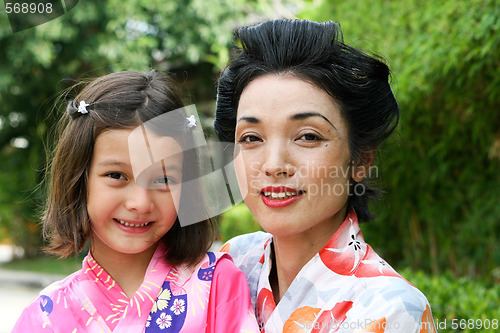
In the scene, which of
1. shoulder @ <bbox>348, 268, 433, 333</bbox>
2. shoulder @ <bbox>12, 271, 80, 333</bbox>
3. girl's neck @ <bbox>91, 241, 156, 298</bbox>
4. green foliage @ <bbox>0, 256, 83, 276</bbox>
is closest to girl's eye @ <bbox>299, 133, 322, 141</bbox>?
shoulder @ <bbox>348, 268, 433, 333</bbox>

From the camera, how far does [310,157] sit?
175cm

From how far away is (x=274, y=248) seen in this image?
2.09m

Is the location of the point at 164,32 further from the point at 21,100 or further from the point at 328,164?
the point at 328,164

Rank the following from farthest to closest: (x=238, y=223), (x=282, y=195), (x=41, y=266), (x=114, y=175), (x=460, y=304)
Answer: (x=41, y=266) → (x=238, y=223) → (x=460, y=304) → (x=114, y=175) → (x=282, y=195)

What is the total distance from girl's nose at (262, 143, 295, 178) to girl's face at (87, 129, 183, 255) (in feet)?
1.23

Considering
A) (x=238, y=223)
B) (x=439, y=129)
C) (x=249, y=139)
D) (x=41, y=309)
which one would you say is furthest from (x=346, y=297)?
(x=238, y=223)

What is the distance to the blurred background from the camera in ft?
9.57

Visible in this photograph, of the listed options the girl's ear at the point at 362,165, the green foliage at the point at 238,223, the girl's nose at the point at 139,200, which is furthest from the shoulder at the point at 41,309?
the green foliage at the point at 238,223

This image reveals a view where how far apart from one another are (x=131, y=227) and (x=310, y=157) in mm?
661

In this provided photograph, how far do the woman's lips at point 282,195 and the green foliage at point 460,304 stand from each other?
1.30m

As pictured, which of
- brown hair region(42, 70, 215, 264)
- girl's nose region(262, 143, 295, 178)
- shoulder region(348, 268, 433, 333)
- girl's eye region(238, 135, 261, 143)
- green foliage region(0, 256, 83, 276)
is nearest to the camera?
shoulder region(348, 268, 433, 333)

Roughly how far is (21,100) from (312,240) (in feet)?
34.1

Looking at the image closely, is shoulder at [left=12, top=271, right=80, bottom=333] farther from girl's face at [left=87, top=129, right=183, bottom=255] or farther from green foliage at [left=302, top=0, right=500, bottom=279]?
green foliage at [left=302, top=0, right=500, bottom=279]

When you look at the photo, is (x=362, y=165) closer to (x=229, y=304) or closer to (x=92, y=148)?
(x=229, y=304)
